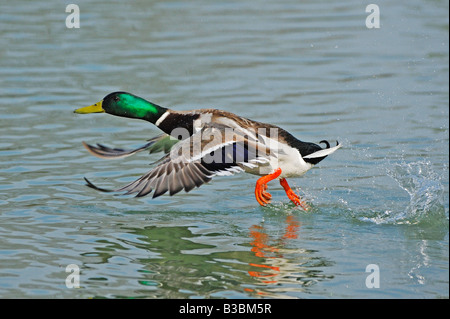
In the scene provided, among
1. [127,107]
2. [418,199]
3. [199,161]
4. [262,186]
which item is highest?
[127,107]

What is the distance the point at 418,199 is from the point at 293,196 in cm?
121

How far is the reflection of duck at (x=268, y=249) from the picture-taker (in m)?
6.47

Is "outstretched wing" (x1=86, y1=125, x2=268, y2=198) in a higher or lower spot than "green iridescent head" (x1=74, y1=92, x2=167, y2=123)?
lower

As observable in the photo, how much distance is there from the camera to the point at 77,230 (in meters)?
7.49

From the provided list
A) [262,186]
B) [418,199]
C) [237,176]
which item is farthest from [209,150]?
[418,199]

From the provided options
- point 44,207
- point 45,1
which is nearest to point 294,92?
point 44,207

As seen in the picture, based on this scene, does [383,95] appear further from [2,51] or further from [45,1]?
[45,1]

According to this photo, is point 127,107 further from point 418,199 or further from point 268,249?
point 418,199

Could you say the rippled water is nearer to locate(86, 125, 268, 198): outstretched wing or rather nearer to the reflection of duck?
the reflection of duck

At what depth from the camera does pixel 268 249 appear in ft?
23.0

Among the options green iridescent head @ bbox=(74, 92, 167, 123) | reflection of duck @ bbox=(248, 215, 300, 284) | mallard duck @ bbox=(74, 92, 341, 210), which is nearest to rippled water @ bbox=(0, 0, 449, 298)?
reflection of duck @ bbox=(248, 215, 300, 284)

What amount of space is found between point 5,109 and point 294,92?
12.8 feet

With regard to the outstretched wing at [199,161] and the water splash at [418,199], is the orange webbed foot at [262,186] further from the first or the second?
the water splash at [418,199]

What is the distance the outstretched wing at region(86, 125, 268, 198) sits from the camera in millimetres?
7014
